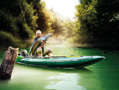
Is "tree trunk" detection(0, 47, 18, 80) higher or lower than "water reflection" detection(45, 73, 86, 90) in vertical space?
higher

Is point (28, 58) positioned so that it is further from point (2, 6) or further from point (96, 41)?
point (96, 41)

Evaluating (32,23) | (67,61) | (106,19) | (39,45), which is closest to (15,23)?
(32,23)

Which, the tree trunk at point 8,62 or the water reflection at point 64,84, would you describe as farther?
the tree trunk at point 8,62

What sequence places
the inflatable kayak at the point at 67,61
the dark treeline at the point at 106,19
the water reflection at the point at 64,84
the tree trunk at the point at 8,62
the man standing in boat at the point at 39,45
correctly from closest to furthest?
1. the water reflection at the point at 64,84
2. the tree trunk at the point at 8,62
3. the inflatable kayak at the point at 67,61
4. the man standing in boat at the point at 39,45
5. the dark treeline at the point at 106,19

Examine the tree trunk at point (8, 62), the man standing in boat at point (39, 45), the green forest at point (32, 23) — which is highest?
the green forest at point (32, 23)

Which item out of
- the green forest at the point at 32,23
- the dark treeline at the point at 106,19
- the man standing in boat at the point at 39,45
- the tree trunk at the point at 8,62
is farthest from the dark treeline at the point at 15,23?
the tree trunk at the point at 8,62

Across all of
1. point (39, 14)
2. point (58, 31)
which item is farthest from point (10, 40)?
point (58, 31)

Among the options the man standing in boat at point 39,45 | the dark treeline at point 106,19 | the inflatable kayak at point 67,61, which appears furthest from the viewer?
the dark treeline at point 106,19

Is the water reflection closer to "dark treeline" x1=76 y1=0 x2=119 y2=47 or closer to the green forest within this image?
the green forest

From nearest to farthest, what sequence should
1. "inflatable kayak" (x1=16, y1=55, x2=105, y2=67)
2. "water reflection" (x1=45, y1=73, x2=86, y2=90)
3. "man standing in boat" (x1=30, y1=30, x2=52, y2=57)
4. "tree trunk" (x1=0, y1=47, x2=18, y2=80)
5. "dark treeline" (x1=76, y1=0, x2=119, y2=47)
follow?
"water reflection" (x1=45, y1=73, x2=86, y2=90) < "tree trunk" (x1=0, y1=47, x2=18, y2=80) < "inflatable kayak" (x1=16, y1=55, x2=105, y2=67) < "man standing in boat" (x1=30, y1=30, x2=52, y2=57) < "dark treeline" (x1=76, y1=0, x2=119, y2=47)

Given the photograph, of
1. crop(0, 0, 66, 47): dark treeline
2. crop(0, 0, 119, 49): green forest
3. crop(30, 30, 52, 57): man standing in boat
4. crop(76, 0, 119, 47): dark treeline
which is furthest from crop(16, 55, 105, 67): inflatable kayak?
crop(0, 0, 66, 47): dark treeline

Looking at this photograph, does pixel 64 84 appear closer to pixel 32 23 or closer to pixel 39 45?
pixel 39 45

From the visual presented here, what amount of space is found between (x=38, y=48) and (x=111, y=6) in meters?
15.7

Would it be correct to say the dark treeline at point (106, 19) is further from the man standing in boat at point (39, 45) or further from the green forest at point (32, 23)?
the man standing in boat at point (39, 45)
